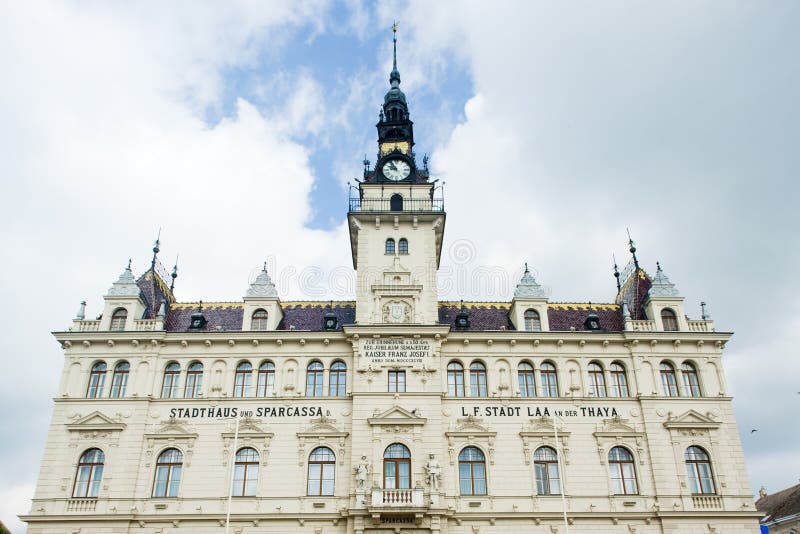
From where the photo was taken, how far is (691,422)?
118ft

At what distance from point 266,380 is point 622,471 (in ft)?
67.7

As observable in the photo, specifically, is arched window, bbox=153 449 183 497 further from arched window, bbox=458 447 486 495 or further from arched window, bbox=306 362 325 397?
arched window, bbox=458 447 486 495

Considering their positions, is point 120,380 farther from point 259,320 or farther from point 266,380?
point 259,320

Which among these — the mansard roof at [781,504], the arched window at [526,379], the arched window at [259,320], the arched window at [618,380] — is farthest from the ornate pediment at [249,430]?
the mansard roof at [781,504]

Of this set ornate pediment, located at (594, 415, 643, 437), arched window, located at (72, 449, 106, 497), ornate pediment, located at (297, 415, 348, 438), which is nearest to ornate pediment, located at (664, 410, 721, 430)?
ornate pediment, located at (594, 415, 643, 437)

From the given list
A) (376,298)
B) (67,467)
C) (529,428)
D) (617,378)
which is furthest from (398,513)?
(67,467)

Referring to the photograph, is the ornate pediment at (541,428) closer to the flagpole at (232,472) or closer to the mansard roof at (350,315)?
the mansard roof at (350,315)

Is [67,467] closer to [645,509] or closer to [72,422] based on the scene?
[72,422]

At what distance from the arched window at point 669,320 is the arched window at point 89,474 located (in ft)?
110

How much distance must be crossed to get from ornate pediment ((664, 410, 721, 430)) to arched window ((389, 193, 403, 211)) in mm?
20666

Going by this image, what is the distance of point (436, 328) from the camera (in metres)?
37.3

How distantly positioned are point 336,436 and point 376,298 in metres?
8.49

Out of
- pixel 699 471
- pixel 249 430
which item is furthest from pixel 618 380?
pixel 249 430

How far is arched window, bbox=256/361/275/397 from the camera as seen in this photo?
121 ft
